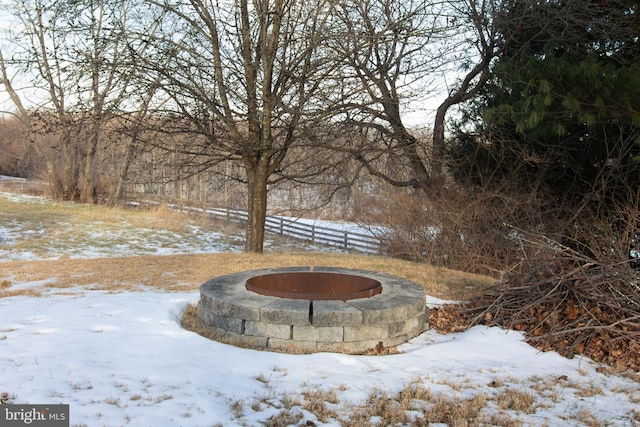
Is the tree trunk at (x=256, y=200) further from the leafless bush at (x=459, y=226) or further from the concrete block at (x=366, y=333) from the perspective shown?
the concrete block at (x=366, y=333)

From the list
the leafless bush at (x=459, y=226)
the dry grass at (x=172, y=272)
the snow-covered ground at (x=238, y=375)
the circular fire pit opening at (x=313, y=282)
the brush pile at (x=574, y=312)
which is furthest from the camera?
the leafless bush at (x=459, y=226)

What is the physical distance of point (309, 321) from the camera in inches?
182

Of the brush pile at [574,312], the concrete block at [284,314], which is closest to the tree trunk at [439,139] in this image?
the brush pile at [574,312]

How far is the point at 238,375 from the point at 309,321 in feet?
3.18

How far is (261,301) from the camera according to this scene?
493cm

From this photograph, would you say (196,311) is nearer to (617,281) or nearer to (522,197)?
(617,281)

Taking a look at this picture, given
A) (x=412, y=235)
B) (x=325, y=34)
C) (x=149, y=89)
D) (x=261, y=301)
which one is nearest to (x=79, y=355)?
(x=261, y=301)

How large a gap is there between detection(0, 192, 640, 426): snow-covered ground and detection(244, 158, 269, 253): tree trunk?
5629 millimetres

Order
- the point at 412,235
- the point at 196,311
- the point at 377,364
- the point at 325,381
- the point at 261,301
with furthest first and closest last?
the point at 412,235 → the point at 196,311 → the point at 261,301 → the point at 377,364 → the point at 325,381

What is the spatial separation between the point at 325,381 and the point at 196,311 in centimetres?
247

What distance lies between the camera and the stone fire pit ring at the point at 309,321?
15.1 feet

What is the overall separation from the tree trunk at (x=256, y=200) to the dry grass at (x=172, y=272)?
1.01 metres

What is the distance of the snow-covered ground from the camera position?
3.19 meters

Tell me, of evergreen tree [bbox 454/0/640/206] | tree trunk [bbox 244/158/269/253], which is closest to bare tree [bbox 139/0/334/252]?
tree trunk [bbox 244/158/269/253]
